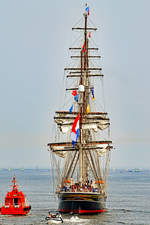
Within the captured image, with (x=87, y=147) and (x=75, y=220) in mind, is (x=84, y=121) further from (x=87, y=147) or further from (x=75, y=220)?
(x=75, y=220)

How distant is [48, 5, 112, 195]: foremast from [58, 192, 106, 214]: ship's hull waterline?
9294 mm

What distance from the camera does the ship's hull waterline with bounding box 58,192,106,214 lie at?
92062 mm

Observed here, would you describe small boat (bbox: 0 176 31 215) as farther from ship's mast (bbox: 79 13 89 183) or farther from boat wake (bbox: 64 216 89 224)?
ship's mast (bbox: 79 13 89 183)

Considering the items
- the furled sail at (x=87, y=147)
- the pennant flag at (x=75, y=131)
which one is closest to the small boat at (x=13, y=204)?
the pennant flag at (x=75, y=131)

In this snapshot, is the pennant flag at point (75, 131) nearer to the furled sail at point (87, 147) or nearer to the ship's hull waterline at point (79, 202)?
the furled sail at point (87, 147)

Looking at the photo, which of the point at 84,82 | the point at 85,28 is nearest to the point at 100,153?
the point at 84,82

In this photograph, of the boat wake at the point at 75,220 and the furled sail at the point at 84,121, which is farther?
the furled sail at the point at 84,121

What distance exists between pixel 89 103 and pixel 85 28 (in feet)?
42.3

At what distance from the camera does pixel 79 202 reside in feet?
302

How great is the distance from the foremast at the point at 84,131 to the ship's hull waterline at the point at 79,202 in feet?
30.5

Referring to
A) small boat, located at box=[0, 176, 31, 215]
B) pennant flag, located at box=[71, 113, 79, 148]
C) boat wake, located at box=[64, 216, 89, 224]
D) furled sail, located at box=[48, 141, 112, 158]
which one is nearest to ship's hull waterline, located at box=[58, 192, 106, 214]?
boat wake, located at box=[64, 216, 89, 224]

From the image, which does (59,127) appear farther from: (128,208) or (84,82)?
(128,208)

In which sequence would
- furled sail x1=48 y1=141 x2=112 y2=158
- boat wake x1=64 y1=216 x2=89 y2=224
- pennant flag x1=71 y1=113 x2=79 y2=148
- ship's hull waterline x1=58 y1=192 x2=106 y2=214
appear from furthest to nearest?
furled sail x1=48 y1=141 x2=112 y2=158 < pennant flag x1=71 y1=113 x2=79 y2=148 < ship's hull waterline x1=58 y1=192 x2=106 y2=214 < boat wake x1=64 y1=216 x2=89 y2=224

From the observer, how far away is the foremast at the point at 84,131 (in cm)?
10519
